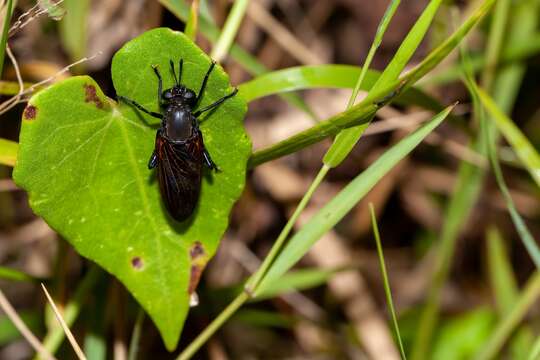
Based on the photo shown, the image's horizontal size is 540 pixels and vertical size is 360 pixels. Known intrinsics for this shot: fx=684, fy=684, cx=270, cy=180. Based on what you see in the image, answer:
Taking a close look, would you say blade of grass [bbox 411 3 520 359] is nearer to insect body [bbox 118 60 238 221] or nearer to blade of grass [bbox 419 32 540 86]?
blade of grass [bbox 419 32 540 86]

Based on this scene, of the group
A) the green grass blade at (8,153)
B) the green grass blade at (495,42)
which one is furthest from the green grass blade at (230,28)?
the green grass blade at (495,42)

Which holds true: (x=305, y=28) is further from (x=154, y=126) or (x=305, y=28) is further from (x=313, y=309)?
(x=154, y=126)

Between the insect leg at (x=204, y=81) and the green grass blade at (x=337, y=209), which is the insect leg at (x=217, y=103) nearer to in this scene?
the insect leg at (x=204, y=81)

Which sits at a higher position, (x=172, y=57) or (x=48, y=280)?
(x=172, y=57)

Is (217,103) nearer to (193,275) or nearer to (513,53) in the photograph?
(193,275)

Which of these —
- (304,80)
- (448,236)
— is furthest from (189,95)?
(448,236)

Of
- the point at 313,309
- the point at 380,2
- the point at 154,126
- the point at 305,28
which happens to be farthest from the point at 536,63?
the point at 154,126
